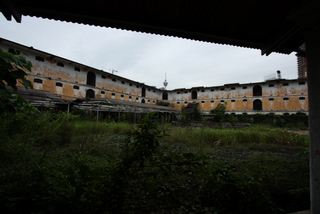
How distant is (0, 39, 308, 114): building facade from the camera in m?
15.6

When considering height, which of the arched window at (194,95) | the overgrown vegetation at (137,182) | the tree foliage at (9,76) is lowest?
the overgrown vegetation at (137,182)

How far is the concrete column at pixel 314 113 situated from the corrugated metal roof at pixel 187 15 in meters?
0.28

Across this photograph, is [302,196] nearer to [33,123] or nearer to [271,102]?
[33,123]

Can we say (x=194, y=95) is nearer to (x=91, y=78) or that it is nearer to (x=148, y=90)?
(x=148, y=90)

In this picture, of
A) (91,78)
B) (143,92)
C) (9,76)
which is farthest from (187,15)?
(143,92)

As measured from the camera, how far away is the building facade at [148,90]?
1556cm

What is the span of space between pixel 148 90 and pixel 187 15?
91.3ft

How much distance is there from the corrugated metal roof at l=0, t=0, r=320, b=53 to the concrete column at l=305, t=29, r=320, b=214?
28 centimetres

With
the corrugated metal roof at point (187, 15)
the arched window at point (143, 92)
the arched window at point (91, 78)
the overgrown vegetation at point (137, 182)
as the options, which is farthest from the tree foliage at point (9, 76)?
the arched window at point (143, 92)

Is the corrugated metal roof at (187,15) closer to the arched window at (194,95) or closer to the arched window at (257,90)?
the arched window at (257,90)

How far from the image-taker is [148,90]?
29.8m

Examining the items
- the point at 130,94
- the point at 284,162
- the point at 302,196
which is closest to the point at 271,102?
the point at 130,94

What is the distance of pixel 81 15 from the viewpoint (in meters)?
2.15

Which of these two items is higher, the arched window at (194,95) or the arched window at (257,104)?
the arched window at (194,95)
